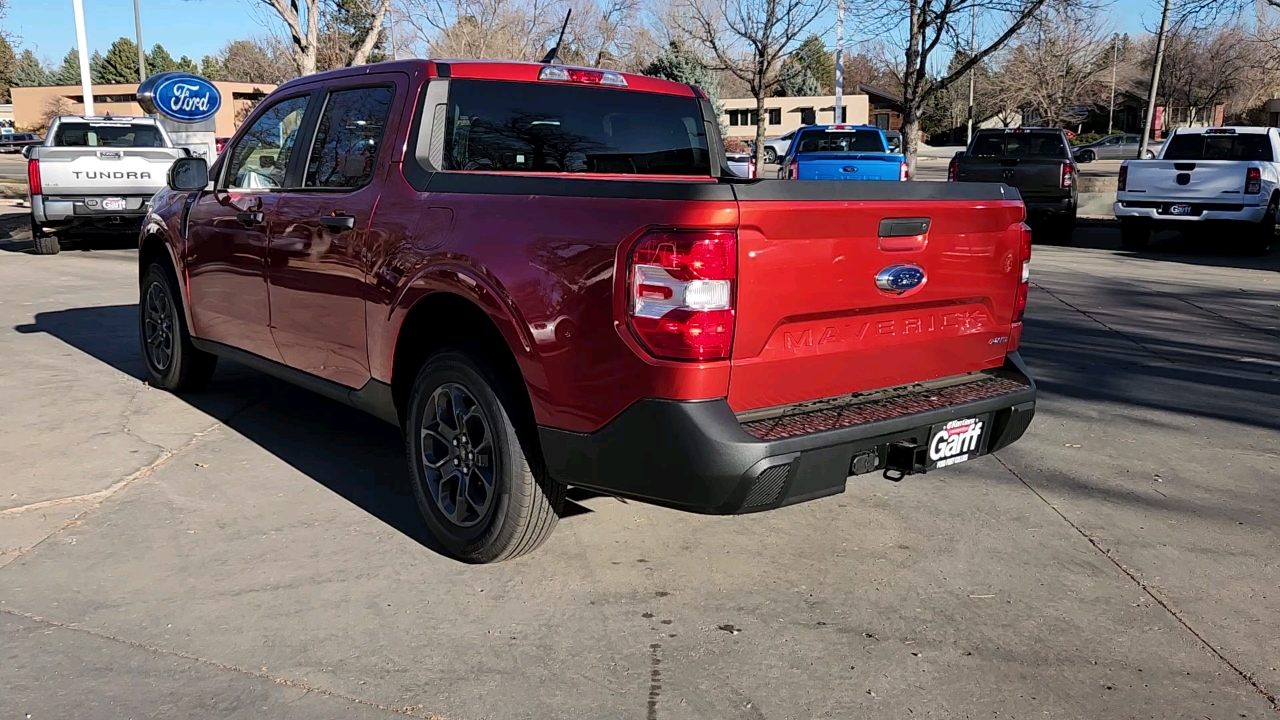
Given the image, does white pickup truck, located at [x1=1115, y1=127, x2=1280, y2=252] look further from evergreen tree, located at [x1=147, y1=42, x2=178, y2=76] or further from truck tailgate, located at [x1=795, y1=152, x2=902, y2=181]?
evergreen tree, located at [x1=147, y1=42, x2=178, y2=76]

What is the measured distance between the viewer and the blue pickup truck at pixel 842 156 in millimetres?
16562

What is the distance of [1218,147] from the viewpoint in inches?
617

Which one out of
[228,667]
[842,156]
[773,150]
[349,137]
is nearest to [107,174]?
[842,156]

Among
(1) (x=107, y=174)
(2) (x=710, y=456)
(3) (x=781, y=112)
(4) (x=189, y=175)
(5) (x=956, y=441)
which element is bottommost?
(5) (x=956, y=441)

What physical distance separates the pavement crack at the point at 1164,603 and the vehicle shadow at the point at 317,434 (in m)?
2.09

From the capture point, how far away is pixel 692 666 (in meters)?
3.34

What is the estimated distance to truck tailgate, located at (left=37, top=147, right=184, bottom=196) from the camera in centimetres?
1388

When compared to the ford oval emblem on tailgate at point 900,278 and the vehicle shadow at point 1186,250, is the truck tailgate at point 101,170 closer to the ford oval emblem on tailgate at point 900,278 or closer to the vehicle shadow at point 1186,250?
the ford oval emblem on tailgate at point 900,278

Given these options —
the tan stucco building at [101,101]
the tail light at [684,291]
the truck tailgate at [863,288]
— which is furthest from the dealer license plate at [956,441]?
the tan stucco building at [101,101]

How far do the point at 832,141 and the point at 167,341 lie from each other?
1432 cm

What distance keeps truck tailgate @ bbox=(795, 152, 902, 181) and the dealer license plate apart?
12.8m

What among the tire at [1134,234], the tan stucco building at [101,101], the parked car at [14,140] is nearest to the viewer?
the tire at [1134,234]

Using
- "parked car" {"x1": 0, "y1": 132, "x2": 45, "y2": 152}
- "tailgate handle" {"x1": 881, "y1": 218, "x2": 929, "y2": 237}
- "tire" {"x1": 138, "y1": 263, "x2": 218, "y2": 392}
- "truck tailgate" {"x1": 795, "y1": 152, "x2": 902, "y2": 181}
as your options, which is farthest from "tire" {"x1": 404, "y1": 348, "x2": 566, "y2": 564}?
"parked car" {"x1": 0, "y1": 132, "x2": 45, "y2": 152}

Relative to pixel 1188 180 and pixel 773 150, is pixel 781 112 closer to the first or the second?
pixel 773 150
